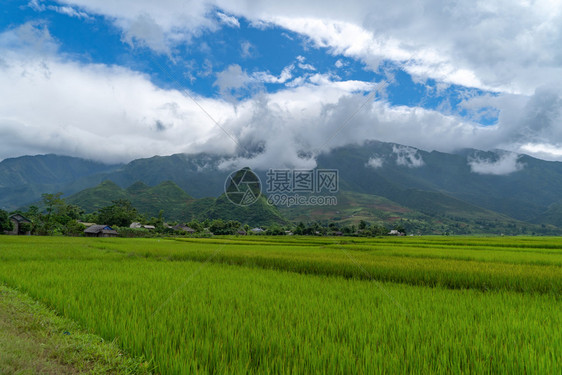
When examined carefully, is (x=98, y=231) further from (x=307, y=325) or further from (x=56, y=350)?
(x=307, y=325)

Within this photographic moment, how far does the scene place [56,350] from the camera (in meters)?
3.06

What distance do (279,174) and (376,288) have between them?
16.0 metres

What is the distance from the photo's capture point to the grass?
2.68 meters

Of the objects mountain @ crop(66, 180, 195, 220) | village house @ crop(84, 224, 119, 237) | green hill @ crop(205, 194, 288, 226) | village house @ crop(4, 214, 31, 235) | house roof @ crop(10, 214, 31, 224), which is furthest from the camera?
mountain @ crop(66, 180, 195, 220)

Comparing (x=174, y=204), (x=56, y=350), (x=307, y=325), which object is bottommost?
(x=174, y=204)

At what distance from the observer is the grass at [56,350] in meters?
2.68

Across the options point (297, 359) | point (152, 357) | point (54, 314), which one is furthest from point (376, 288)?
point (54, 314)

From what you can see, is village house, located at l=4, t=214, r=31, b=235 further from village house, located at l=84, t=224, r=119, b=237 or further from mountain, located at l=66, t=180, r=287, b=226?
mountain, located at l=66, t=180, r=287, b=226

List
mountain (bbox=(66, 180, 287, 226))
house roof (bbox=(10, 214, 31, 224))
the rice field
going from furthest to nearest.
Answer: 1. mountain (bbox=(66, 180, 287, 226))
2. house roof (bbox=(10, 214, 31, 224))
3. the rice field

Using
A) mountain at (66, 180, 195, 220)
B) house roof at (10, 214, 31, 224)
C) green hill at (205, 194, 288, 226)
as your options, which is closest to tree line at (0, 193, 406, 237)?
house roof at (10, 214, 31, 224)

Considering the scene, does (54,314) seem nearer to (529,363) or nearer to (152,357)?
(152,357)

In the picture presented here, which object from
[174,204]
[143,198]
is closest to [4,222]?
[174,204]

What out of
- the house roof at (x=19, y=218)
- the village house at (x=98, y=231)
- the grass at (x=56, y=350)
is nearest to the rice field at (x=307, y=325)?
the grass at (x=56, y=350)

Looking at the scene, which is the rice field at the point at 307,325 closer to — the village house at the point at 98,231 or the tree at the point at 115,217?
the village house at the point at 98,231
